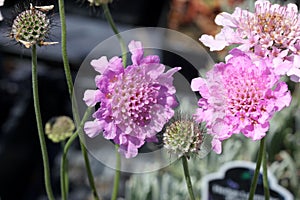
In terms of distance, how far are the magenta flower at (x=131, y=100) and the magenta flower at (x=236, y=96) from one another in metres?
0.03

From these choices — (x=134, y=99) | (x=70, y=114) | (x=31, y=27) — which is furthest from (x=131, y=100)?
(x=70, y=114)

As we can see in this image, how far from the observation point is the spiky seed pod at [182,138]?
0.50m

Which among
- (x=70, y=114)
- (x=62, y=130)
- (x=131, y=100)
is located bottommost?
(x=70, y=114)

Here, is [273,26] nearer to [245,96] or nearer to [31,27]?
[245,96]

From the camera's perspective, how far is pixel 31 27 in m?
0.50

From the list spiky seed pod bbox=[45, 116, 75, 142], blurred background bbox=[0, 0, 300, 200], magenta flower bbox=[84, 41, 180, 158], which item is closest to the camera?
magenta flower bbox=[84, 41, 180, 158]

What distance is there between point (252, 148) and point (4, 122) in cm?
98

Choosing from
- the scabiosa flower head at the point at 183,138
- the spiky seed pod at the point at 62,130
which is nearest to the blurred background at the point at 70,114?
the spiky seed pod at the point at 62,130

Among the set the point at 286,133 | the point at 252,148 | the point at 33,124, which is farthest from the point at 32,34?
the point at 33,124

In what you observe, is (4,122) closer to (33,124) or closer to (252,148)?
(33,124)

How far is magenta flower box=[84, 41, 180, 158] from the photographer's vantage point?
19.0 inches

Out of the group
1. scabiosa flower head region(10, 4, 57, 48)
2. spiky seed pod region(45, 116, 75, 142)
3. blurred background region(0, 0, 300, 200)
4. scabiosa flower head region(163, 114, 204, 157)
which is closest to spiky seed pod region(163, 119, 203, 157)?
scabiosa flower head region(163, 114, 204, 157)

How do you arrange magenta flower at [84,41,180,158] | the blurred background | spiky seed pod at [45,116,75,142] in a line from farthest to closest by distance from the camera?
1. the blurred background
2. spiky seed pod at [45,116,75,142]
3. magenta flower at [84,41,180,158]

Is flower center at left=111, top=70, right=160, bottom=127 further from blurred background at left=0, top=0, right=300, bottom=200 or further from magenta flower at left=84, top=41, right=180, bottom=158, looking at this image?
blurred background at left=0, top=0, right=300, bottom=200
